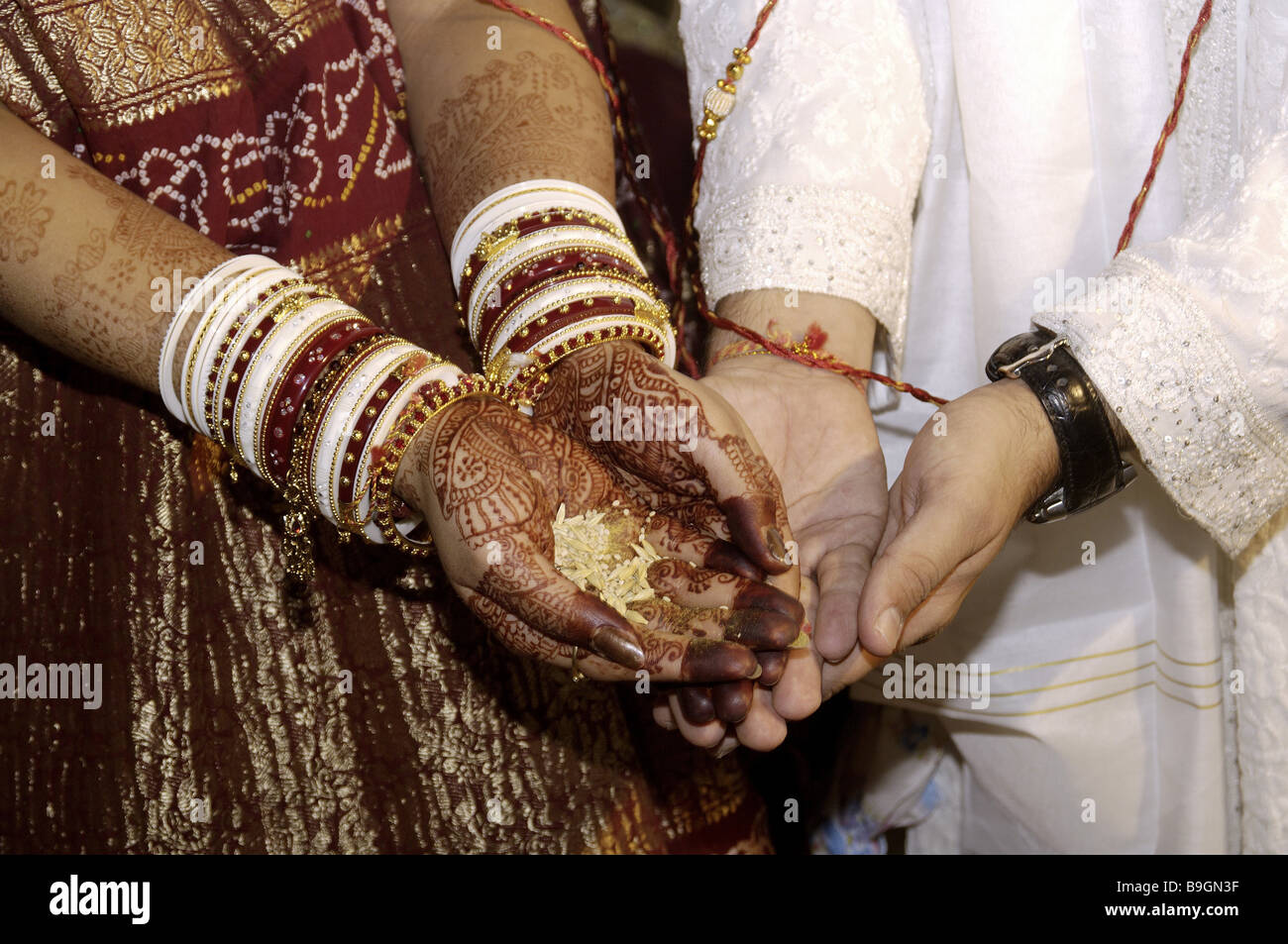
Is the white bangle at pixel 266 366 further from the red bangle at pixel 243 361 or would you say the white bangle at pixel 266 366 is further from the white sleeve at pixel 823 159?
the white sleeve at pixel 823 159

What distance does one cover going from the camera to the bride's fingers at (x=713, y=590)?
0.91 m

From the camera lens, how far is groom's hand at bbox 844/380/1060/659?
877mm

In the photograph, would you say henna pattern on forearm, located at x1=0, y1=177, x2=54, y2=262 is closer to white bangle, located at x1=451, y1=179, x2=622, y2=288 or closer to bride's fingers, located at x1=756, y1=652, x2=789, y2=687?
white bangle, located at x1=451, y1=179, x2=622, y2=288

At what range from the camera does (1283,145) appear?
37.5 inches

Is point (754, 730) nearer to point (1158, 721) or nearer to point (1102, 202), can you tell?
point (1158, 721)

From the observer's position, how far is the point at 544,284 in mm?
1065

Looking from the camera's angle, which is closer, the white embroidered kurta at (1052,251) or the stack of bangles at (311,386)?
the stack of bangles at (311,386)

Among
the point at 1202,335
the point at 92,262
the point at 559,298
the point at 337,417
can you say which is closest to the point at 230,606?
the point at 337,417

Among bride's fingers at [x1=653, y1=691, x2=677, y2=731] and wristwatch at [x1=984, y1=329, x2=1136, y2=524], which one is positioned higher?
wristwatch at [x1=984, y1=329, x2=1136, y2=524]

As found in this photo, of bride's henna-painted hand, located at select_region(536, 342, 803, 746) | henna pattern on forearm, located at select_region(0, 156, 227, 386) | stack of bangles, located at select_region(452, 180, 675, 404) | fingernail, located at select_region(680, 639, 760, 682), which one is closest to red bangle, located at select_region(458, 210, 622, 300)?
stack of bangles, located at select_region(452, 180, 675, 404)

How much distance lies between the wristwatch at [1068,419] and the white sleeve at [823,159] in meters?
0.22

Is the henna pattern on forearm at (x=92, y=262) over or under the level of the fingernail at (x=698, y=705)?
over

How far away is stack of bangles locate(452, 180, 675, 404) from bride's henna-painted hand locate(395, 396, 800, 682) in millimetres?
96

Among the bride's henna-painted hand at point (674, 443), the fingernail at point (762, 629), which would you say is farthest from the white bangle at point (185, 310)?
the fingernail at point (762, 629)
